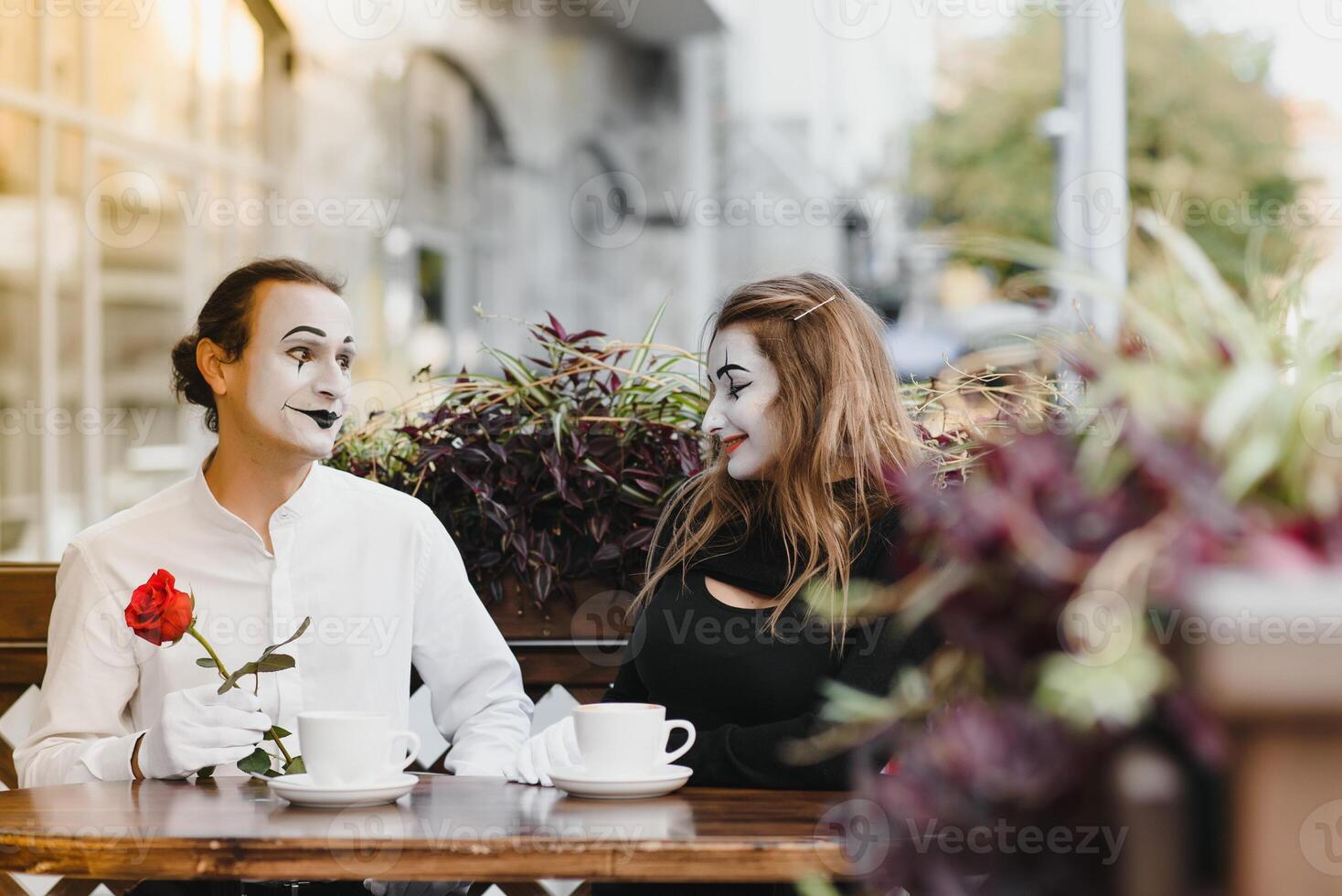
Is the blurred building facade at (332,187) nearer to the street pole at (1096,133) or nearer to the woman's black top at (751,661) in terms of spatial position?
the woman's black top at (751,661)

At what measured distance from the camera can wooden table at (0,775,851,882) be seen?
1.56 meters

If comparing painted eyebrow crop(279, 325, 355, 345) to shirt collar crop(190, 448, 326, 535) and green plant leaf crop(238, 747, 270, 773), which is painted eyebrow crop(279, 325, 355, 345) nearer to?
shirt collar crop(190, 448, 326, 535)

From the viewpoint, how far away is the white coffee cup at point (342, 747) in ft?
5.98

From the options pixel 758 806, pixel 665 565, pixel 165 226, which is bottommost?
pixel 758 806

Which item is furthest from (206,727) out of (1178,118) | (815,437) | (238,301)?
(1178,118)

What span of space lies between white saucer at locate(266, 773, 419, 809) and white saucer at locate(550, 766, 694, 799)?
8.3 inches

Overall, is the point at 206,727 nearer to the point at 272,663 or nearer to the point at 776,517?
the point at 272,663

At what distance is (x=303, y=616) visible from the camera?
2.61 m

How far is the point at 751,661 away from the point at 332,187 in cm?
708

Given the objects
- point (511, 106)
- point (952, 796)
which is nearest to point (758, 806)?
point (952, 796)

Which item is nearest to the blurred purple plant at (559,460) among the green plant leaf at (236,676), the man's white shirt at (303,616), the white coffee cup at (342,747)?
the man's white shirt at (303,616)

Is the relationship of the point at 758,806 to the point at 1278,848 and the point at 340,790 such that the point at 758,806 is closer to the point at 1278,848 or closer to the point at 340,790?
the point at 340,790

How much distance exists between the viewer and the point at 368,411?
3.18 m

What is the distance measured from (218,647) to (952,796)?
6.27 ft
